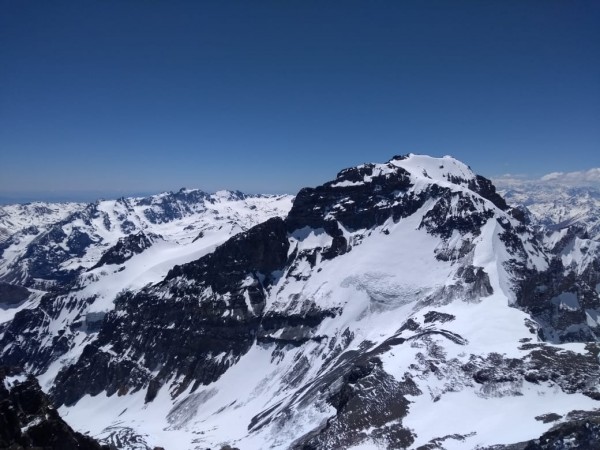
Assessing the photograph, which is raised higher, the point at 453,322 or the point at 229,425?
the point at 453,322

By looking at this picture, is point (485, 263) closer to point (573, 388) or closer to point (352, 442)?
point (573, 388)

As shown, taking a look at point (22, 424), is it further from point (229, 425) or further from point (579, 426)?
point (229, 425)

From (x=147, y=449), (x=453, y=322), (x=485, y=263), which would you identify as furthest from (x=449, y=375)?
(x=147, y=449)

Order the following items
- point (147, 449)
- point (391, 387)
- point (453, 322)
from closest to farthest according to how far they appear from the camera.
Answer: point (391, 387)
point (453, 322)
point (147, 449)

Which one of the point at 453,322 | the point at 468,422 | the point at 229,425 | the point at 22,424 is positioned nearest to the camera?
the point at 22,424

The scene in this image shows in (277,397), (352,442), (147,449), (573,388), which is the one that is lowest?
(147,449)

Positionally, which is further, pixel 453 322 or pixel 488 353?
pixel 453 322
